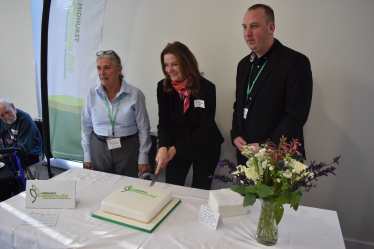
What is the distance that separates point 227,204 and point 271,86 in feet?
2.96

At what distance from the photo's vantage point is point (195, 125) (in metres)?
2.02

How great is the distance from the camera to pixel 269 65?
1724mm

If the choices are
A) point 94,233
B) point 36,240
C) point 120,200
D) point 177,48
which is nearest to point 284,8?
point 177,48

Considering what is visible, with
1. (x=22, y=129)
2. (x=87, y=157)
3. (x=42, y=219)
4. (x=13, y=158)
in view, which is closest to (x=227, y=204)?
(x=42, y=219)

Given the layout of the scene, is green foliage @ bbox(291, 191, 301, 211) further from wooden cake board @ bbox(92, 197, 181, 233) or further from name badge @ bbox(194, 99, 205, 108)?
name badge @ bbox(194, 99, 205, 108)

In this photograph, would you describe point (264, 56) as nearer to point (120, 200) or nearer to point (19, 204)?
point (120, 200)

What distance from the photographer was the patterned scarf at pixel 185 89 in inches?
75.1

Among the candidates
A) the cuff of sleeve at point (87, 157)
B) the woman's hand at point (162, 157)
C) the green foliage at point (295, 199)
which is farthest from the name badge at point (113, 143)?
the green foliage at point (295, 199)

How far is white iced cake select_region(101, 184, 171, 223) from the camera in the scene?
1.13 metres

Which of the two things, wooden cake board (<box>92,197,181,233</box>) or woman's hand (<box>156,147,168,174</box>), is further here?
woman's hand (<box>156,147,168,174</box>)

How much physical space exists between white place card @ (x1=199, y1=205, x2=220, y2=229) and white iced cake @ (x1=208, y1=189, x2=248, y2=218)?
0.23ft

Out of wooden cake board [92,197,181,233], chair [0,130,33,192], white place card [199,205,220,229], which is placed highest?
white place card [199,205,220,229]

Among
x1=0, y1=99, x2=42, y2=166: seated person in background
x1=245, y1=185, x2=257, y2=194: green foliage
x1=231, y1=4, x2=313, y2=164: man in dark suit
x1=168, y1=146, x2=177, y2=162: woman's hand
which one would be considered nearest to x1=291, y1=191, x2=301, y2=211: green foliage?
x1=245, y1=185, x2=257, y2=194: green foliage

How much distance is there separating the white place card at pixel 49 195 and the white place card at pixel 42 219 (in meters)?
0.05
